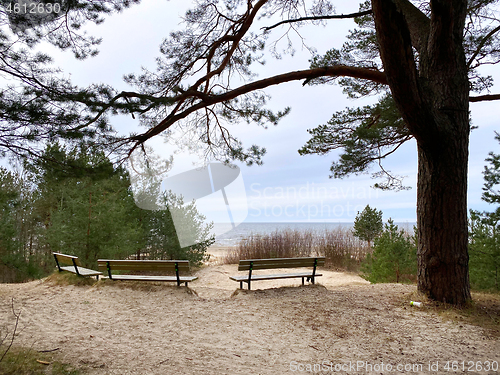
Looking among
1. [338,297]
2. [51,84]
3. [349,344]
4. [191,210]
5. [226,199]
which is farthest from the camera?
[191,210]

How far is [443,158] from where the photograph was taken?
4.56 metres

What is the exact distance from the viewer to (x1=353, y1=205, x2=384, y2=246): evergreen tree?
13656mm

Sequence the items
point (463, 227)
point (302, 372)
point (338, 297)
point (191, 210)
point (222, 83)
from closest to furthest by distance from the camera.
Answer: point (302, 372) → point (463, 227) → point (338, 297) → point (222, 83) → point (191, 210)

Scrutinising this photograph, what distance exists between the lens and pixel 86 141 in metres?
3.84

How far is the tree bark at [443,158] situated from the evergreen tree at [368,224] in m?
9.09

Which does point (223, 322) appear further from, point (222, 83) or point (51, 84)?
point (222, 83)

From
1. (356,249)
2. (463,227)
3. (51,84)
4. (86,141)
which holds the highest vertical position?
(51,84)

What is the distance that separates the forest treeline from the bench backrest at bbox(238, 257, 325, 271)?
2.57 meters

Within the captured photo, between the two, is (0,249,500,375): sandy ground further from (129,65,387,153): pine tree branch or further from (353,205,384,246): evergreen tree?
(353,205,384,246): evergreen tree

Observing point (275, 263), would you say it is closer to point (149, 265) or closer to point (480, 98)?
→ point (149, 265)

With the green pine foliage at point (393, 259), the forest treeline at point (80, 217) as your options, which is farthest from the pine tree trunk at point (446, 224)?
the forest treeline at point (80, 217)

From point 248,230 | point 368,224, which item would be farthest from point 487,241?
point 248,230

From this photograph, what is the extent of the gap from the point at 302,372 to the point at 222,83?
19.2 feet

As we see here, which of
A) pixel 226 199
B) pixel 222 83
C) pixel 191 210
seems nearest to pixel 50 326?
pixel 222 83
